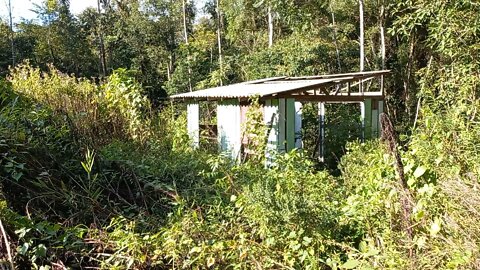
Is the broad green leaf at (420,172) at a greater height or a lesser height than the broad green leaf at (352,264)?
greater

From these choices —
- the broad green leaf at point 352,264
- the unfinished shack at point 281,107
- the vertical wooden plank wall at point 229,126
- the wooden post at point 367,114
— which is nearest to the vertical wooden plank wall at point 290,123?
the unfinished shack at point 281,107

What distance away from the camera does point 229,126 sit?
7855mm

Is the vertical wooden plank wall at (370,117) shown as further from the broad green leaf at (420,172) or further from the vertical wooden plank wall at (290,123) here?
the broad green leaf at (420,172)

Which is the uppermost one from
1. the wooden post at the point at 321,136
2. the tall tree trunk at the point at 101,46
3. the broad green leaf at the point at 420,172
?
the tall tree trunk at the point at 101,46

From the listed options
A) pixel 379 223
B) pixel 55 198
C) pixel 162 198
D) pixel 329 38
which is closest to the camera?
pixel 379 223

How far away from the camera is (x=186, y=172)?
456 cm

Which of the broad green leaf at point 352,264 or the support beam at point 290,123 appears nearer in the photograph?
the broad green leaf at point 352,264

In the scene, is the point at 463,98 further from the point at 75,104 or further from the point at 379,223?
the point at 75,104

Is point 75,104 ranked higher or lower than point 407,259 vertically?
higher

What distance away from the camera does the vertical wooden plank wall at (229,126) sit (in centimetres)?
755

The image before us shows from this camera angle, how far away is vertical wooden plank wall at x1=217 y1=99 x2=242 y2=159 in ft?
24.8

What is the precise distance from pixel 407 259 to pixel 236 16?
16.9 m

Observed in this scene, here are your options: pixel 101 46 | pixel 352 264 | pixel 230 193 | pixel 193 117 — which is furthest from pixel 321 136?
pixel 101 46

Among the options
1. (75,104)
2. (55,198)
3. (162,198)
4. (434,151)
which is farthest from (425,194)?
(75,104)
